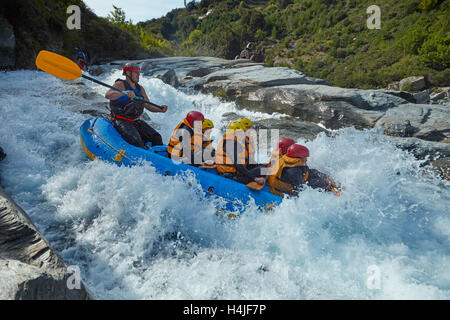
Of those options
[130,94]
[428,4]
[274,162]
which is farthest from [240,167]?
[428,4]

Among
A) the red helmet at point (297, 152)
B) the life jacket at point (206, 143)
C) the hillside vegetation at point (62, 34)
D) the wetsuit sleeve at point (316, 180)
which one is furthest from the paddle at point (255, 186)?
the hillside vegetation at point (62, 34)

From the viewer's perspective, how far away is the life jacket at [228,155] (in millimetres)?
3635

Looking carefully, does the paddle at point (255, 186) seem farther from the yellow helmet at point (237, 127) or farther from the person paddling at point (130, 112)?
the person paddling at point (130, 112)

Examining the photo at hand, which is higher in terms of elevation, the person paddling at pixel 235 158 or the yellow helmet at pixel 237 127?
the yellow helmet at pixel 237 127

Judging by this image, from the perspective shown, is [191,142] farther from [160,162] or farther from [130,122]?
[130,122]

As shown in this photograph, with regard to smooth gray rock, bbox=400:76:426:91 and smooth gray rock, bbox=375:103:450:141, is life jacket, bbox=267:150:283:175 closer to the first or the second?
smooth gray rock, bbox=375:103:450:141

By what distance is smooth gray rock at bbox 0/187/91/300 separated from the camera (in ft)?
Result: 5.37

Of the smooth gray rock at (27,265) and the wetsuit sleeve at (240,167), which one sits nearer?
the smooth gray rock at (27,265)

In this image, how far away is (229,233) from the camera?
3.43 metres

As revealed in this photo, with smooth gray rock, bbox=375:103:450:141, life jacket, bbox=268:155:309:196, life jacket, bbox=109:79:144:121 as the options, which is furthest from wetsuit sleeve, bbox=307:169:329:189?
smooth gray rock, bbox=375:103:450:141

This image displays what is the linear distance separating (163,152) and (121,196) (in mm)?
1015

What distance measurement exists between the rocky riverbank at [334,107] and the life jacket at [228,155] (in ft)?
13.1

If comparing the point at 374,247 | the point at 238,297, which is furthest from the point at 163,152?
the point at 374,247

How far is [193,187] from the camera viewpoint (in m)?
3.59
